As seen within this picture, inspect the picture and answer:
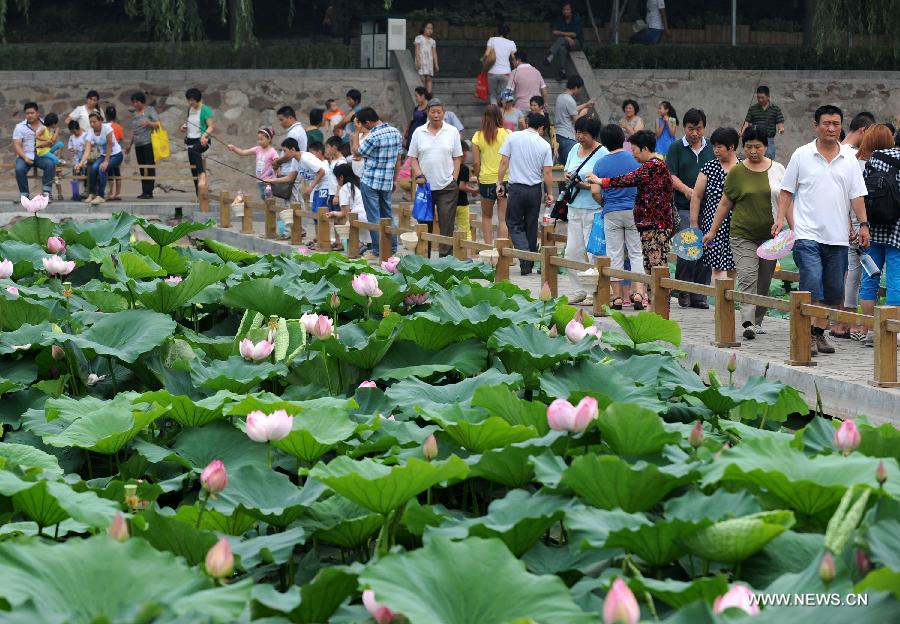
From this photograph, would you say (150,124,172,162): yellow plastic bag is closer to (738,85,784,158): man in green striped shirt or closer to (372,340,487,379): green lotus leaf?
(738,85,784,158): man in green striped shirt

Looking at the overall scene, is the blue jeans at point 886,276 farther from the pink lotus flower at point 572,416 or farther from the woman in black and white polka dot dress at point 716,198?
the pink lotus flower at point 572,416

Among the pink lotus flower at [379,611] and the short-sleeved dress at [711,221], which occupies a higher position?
the short-sleeved dress at [711,221]

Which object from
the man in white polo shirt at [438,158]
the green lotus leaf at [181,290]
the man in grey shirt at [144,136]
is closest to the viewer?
the green lotus leaf at [181,290]

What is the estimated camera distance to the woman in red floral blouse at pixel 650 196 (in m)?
9.73

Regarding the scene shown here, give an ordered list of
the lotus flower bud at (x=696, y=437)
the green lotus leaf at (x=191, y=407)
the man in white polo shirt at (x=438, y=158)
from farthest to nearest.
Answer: the man in white polo shirt at (x=438, y=158)
the green lotus leaf at (x=191, y=407)
the lotus flower bud at (x=696, y=437)

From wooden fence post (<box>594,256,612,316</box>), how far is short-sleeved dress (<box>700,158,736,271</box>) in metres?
0.62

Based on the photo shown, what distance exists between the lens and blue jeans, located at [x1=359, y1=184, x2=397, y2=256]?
13.4m

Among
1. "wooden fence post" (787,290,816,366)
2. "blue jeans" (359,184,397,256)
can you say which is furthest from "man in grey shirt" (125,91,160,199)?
"wooden fence post" (787,290,816,366)

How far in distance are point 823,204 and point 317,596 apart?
18.9ft

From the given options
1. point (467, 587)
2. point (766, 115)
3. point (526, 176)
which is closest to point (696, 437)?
point (467, 587)

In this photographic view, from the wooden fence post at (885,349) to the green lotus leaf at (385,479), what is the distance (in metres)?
4.12

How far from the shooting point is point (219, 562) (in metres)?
2.86

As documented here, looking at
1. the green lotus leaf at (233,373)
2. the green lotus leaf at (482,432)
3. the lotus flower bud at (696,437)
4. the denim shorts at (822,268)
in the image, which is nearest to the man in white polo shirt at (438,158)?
the denim shorts at (822,268)

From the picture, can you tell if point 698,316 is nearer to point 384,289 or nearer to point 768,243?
point 768,243
